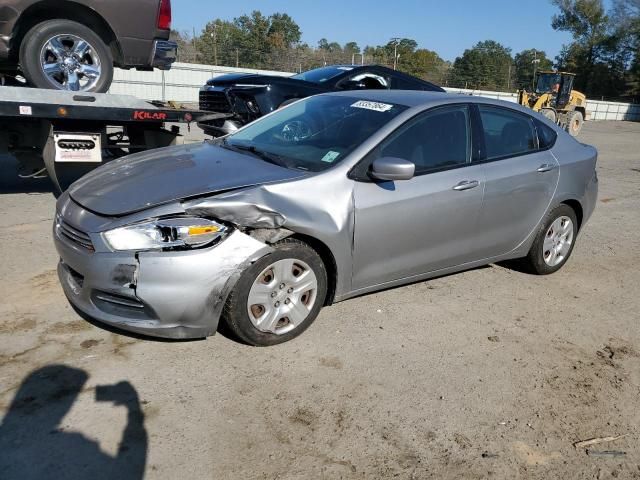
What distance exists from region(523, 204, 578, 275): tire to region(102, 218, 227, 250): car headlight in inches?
120

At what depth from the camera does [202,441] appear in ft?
8.46

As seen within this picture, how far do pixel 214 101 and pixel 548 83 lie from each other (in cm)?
1996

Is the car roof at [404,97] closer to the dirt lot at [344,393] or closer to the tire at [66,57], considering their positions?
the dirt lot at [344,393]

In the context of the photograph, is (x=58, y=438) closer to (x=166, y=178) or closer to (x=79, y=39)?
(x=166, y=178)

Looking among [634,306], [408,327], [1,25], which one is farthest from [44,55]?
[634,306]

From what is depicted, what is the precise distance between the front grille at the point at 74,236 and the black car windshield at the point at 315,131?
1.30 metres

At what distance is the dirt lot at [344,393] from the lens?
251cm

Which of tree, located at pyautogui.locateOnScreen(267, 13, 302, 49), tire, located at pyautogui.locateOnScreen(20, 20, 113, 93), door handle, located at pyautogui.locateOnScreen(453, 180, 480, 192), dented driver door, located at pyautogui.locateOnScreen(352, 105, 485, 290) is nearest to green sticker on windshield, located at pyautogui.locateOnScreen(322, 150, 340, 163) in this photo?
dented driver door, located at pyautogui.locateOnScreen(352, 105, 485, 290)

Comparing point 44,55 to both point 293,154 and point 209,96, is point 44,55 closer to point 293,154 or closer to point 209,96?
point 209,96

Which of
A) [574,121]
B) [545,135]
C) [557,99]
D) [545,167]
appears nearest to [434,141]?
[545,167]

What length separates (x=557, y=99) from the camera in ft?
77.2

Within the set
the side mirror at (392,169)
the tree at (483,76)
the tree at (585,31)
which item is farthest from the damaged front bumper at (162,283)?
the tree at (585,31)

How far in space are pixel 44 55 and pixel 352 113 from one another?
3.59m

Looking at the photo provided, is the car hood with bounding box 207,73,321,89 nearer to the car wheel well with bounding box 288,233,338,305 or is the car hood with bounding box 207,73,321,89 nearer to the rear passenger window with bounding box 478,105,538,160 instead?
the rear passenger window with bounding box 478,105,538,160
